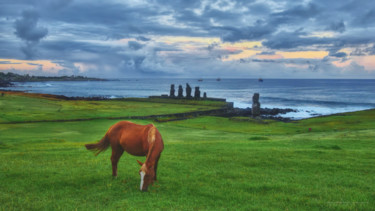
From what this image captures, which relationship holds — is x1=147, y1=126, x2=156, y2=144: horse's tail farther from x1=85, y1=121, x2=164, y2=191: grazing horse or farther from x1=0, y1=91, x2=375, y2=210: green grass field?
x1=0, y1=91, x2=375, y2=210: green grass field

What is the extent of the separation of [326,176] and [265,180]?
9.23ft

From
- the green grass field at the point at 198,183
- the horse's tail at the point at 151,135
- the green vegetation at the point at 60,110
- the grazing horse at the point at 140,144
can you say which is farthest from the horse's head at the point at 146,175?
the green vegetation at the point at 60,110

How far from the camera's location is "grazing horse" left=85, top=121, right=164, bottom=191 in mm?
8906

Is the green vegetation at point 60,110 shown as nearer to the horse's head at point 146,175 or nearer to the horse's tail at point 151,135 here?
the horse's tail at point 151,135

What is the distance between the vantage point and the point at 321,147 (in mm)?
19500

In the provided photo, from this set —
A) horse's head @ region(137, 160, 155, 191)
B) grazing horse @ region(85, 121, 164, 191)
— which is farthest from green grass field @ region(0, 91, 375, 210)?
grazing horse @ region(85, 121, 164, 191)

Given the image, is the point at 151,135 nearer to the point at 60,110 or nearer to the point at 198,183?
the point at 198,183

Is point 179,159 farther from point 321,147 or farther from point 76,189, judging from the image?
point 321,147

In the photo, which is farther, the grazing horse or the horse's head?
the grazing horse

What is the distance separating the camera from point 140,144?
10039 mm

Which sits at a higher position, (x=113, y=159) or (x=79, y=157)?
(x=113, y=159)

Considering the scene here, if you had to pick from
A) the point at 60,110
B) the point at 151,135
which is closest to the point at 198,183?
the point at 151,135

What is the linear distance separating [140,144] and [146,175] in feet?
4.94

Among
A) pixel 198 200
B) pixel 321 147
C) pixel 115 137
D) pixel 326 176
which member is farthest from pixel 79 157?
pixel 321 147
